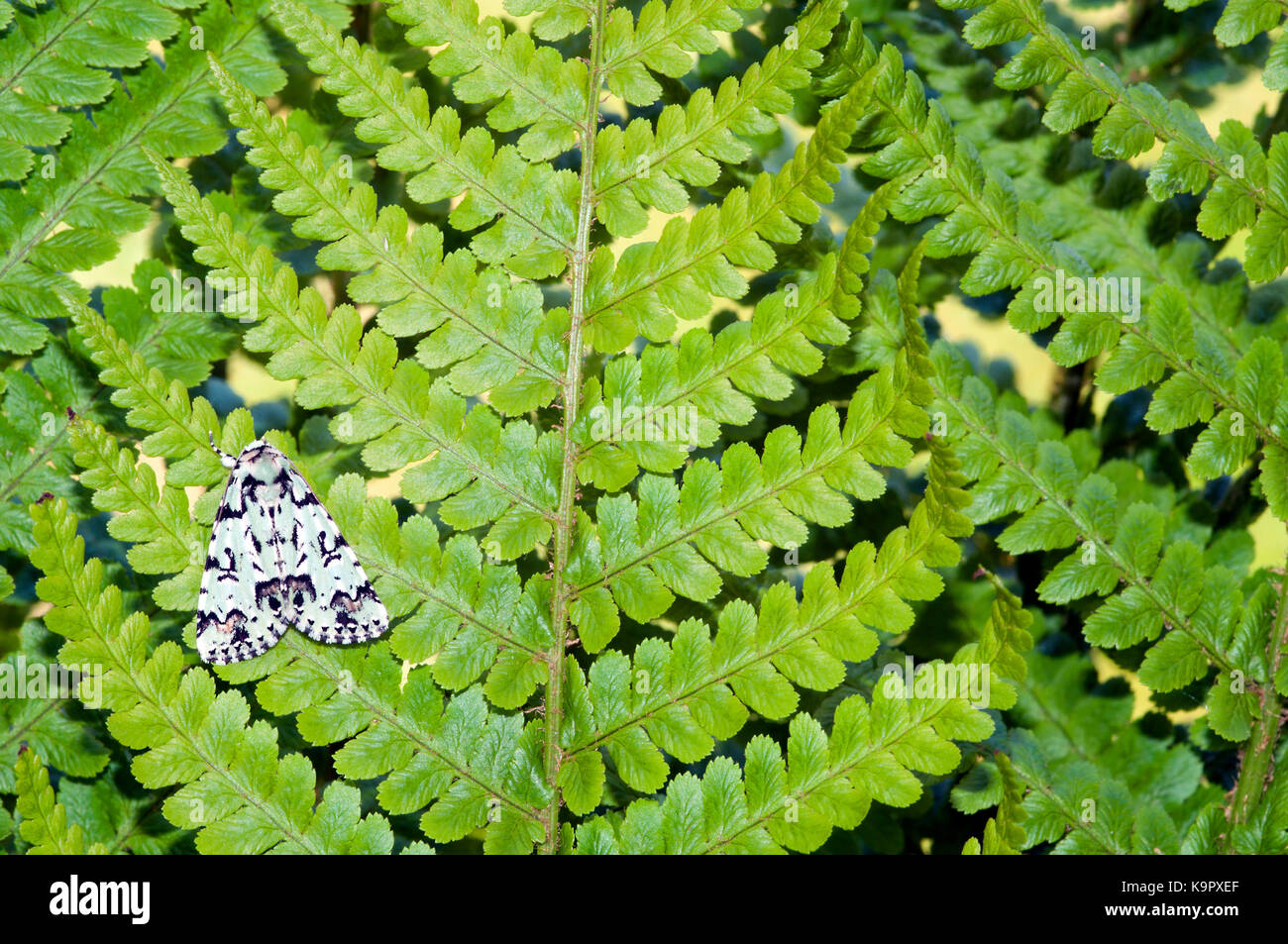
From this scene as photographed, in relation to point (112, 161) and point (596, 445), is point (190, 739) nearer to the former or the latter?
point (596, 445)

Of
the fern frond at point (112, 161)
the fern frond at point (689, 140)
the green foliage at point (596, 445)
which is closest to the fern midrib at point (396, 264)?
the green foliage at point (596, 445)

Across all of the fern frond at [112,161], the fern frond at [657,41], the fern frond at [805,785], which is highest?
the fern frond at [112,161]

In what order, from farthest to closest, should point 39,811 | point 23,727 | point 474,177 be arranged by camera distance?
point 23,727
point 474,177
point 39,811

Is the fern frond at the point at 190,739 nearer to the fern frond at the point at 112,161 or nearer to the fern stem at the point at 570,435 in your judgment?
the fern stem at the point at 570,435

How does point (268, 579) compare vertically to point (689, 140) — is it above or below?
below

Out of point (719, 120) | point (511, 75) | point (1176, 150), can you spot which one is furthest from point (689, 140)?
point (1176, 150)

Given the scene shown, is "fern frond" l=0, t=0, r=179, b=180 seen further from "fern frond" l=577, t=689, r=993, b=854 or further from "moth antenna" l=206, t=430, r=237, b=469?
"fern frond" l=577, t=689, r=993, b=854

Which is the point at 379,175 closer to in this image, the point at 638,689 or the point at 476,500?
the point at 476,500
